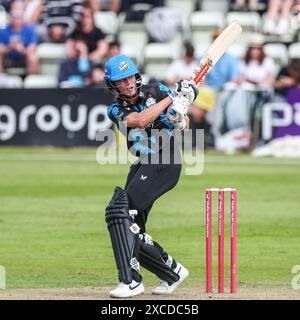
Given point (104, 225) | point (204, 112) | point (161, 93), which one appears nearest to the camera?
point (161, 93)

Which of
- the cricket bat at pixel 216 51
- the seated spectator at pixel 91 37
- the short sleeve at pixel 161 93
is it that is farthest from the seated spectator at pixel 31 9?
the short sleeve at pixel 161 93

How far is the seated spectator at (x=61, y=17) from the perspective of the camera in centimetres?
2112

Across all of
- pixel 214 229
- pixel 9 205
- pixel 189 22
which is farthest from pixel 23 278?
pixel 189 22

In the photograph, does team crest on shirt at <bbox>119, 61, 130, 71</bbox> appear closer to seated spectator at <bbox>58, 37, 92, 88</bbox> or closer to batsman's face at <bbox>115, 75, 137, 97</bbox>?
batsman's face at <bbox>115, 75, 137, 97</bbox>

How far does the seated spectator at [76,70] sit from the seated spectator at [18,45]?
1030mm

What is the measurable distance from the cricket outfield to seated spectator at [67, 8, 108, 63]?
249 cm

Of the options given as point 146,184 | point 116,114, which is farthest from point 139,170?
point 116,114

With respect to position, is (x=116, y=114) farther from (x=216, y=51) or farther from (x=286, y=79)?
(x=286, y=79)

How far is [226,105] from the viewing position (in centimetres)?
1870

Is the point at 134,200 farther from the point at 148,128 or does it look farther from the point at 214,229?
the point at 214,229

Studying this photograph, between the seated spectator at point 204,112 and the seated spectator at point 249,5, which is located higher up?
the seated spectator at point 249,5

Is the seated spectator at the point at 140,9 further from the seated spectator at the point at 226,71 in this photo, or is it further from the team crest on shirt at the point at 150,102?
the team crest on shirt at the point at 150,102

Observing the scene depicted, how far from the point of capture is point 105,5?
2212 cm

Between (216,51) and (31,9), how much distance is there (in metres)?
13.3
